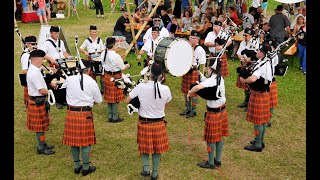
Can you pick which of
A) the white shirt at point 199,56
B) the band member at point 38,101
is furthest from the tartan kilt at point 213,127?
the band member at point 38,101

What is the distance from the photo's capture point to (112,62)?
→ 7.62 meters

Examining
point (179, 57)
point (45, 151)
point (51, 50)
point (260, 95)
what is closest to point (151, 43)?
point (179, 57)

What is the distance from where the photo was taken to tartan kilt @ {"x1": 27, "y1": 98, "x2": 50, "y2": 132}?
249 inches

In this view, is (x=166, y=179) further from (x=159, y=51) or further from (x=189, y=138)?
(x=159, y=51)

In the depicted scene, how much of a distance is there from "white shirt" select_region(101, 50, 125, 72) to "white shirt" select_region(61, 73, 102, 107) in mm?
1929

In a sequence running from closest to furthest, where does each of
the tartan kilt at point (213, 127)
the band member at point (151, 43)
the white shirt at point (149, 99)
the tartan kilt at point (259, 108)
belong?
the white shirt at point (149, 99) < the tartan kilt at point (213, 127) < the tartan kilt at point (259, 108) < the band member at point (151, 43)

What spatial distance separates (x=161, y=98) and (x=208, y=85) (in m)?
0.72

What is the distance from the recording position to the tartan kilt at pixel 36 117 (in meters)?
6.32

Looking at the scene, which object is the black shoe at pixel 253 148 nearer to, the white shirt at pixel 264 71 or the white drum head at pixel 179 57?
the white shirt at pixel 264 71

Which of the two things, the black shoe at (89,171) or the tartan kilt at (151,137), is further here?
the black shoe at (89,171)

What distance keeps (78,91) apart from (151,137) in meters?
1.18

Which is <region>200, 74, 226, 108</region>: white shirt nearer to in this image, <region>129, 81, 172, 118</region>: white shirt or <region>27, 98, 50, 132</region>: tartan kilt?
<region>129, 81, 172, 118</region>: white shirt

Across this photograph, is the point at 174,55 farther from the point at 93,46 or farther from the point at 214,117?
the point at 93,46

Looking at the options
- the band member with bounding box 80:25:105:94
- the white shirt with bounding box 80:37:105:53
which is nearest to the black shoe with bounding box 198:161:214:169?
the band member with bounding box 80:25:105:94
